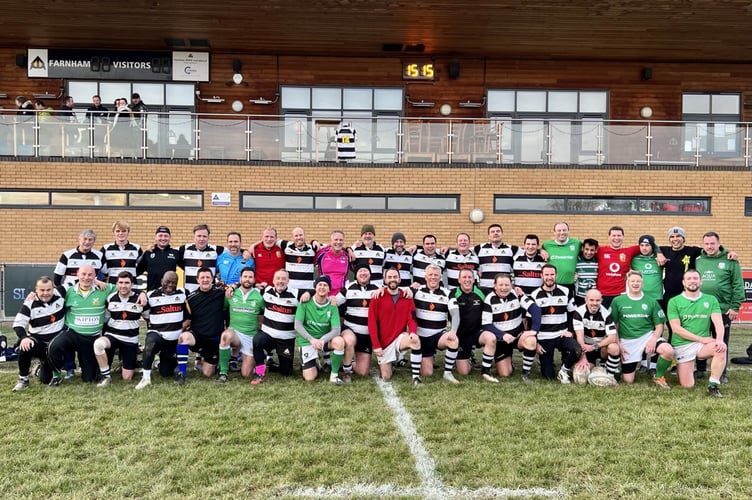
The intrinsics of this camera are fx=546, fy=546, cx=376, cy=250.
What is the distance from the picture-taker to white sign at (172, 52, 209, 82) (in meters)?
16.5

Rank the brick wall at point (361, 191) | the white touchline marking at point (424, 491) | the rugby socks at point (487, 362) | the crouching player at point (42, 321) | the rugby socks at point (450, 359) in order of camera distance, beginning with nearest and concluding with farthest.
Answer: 1. the white touchline marking at point (424, 491)
2. the crouching player at point (42, 321)
3. the rugby socks at point (450, 359)
4. the rugby socks at point (487, 362)
5. the brick wall at point (361, 191)

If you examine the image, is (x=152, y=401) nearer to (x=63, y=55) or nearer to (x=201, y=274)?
(x=201, y=274)

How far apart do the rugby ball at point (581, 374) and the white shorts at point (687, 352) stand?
3.65 ft

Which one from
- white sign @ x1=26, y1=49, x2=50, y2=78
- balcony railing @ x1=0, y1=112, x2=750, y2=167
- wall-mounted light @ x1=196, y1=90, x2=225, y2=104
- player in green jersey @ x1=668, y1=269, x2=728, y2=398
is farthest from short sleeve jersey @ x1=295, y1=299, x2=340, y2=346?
white sign @ x1=26, y1=49, x2=50, y2=78

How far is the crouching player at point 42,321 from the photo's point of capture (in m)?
6.75

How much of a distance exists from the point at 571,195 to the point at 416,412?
34.6 feet

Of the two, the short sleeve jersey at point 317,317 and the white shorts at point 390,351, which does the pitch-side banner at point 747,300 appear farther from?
the short sleeve jersey at point 317,317

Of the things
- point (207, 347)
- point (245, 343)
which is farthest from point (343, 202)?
point (207, 347)

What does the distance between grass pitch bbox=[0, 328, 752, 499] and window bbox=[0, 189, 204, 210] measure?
314 inches

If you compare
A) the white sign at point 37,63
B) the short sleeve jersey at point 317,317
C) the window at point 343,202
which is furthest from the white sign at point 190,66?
the short sleeve jersey at point 317,317

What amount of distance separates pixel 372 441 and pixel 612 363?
12.6 ft

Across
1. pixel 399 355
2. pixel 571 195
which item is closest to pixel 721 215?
pixel 571 195

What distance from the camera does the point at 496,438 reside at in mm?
4930

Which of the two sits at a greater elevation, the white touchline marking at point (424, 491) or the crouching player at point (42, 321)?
the crouching player at point (42, 321)
